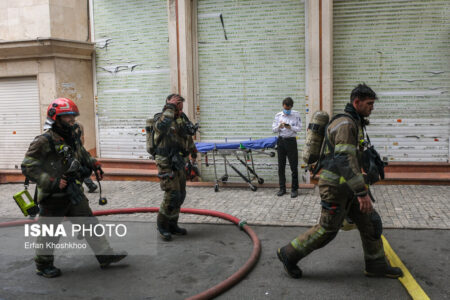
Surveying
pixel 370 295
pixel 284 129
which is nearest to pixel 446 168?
pixel 284 129

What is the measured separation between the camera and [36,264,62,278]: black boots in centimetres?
510

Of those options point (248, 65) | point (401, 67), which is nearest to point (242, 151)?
point (248, 65)

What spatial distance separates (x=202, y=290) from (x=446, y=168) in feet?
24.8

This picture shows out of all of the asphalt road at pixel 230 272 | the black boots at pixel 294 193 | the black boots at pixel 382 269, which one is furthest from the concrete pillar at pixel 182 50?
the black boots at pixel 382 269

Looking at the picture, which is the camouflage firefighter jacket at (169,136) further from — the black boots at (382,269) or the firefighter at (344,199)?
the black boots at (382,269)

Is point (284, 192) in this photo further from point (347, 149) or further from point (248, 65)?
point (347, 149)

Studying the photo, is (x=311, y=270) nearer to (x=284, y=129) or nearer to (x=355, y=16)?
(x=284, y=129)

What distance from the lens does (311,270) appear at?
16.6 feet

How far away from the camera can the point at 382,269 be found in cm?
471

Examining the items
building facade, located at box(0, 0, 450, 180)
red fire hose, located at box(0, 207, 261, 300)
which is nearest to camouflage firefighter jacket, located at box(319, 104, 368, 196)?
red fire hose, located at box(0, 207, 261, 300)

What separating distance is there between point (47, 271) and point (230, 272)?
2.11 metres

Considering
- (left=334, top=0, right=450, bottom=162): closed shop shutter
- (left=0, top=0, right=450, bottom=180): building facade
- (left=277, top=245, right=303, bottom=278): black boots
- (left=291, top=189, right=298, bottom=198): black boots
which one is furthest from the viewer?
(left=0, top=0, right=450, bottom=180): building facade

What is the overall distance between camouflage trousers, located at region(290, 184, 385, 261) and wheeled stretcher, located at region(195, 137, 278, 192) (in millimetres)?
4970

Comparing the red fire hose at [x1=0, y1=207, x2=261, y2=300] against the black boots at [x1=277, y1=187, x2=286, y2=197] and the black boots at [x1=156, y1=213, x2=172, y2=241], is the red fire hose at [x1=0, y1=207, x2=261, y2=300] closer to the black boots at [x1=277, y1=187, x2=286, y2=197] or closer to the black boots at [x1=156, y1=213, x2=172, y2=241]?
the black boots at [x1=156, y1=213, x2=172, y2=241]
